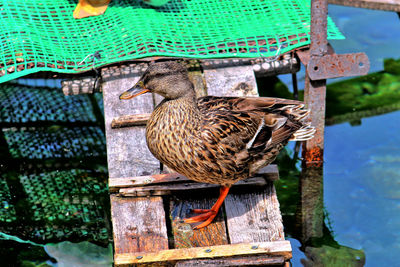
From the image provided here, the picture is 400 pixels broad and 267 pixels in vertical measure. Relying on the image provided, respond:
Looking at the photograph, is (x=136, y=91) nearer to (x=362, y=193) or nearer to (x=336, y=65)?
(x=336, y=65)

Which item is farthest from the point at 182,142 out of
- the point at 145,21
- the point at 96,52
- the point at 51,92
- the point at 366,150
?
the point at 51,92

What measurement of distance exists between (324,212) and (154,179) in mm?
1769

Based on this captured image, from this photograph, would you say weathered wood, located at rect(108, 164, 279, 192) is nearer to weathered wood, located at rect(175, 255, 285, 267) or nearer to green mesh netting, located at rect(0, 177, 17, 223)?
weathered wood, located at rect(175, 255, 285, 267)

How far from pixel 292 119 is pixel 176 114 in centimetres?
90

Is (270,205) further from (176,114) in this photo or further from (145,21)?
(145,21)

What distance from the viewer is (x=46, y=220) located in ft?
16.3

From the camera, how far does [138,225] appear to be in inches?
147

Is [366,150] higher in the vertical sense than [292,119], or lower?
lower

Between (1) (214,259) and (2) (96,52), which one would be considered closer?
(1) (214,259)

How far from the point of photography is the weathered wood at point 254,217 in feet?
12.0

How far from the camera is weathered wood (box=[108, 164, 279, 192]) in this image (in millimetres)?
3936

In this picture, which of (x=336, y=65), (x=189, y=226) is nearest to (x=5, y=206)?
(x=189, y=226)

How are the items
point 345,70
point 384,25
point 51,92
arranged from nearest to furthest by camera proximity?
point 345,70 < point 51,92 < point 384,25

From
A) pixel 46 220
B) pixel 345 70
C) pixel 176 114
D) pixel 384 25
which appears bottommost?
pixel 46 220
